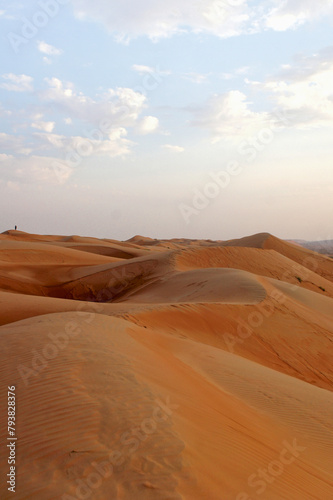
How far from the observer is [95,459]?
2.78 m

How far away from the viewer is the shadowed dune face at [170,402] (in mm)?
2723

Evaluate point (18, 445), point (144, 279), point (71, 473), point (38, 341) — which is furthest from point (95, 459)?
point (144, 279)

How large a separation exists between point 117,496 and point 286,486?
63.3 inches

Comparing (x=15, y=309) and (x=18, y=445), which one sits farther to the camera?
(x=15, y=309)

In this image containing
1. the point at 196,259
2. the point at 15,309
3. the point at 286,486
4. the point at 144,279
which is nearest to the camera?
the point at 286,486

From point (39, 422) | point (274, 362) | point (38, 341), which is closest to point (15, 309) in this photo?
point (38, 341)

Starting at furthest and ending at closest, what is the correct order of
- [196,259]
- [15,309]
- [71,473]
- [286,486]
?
[196,259] → [15,309] → [286,486] → [71,473]

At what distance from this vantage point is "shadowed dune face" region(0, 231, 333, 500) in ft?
8.93

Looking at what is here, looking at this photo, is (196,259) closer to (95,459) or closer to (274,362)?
(274,362)

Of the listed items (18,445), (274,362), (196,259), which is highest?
(196,259)

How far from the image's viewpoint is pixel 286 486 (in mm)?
3332

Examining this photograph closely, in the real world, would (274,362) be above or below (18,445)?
below

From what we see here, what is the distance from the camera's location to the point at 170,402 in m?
4.00

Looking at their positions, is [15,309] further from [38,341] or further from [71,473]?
[71,473]
